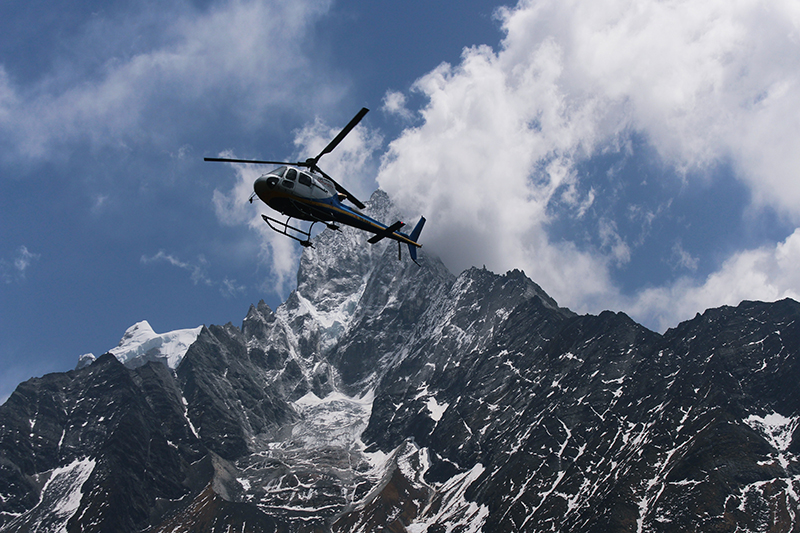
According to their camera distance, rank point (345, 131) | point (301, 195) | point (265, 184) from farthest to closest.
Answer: point (301, 195), point (265, 184), point (345, 131)

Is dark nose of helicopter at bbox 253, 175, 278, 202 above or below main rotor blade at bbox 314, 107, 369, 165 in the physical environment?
below

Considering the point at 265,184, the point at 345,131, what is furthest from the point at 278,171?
the point at 345,131

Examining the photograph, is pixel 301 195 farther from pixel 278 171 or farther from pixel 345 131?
pixel 345 131

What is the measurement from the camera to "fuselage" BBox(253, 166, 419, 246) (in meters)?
57.5

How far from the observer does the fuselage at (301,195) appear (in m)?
57.5

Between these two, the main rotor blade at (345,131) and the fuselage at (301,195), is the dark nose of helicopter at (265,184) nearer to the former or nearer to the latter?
the fuselage at (301,195)

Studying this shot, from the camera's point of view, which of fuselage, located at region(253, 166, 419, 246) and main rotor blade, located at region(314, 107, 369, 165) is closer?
main rotor blade, located at region(314, 107, 369, 165)

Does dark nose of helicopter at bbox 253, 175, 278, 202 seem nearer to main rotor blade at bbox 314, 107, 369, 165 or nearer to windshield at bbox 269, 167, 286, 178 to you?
windshield at bbox 269, 167, 286, 178

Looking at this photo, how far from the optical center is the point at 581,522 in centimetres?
18938

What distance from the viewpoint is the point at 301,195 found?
58719 mm

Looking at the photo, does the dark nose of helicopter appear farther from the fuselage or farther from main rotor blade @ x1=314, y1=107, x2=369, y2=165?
main rotor blade @ x1=314, y1=107, x2=369, y2=165

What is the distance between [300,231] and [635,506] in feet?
554

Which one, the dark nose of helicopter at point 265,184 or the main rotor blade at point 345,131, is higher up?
the main rotor blade at point 345,131

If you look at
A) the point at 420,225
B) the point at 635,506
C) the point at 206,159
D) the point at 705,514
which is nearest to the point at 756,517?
the point at 705,514
